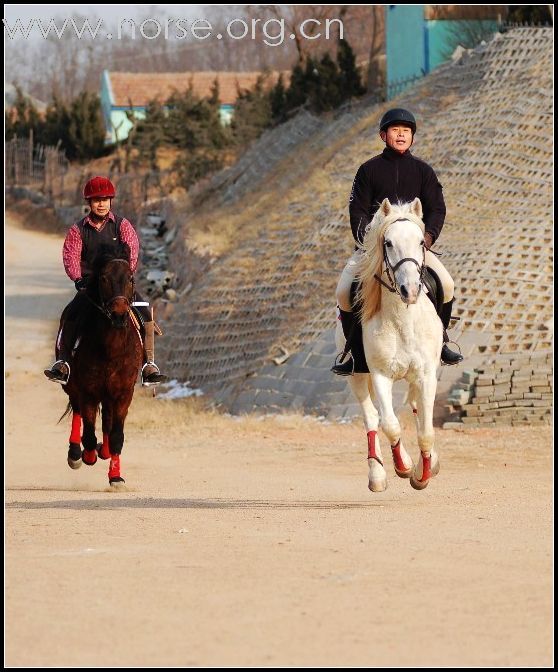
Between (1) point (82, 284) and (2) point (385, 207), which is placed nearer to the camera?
(2) point (385, 207)

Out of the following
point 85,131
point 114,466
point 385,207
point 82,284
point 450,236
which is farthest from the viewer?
point 85,131

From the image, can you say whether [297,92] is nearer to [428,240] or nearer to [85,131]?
[85,131]

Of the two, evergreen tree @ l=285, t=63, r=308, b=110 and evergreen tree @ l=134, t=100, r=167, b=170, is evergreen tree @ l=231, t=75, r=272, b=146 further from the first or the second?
evergreen tree @ l=134, t=100, r=167, b=170

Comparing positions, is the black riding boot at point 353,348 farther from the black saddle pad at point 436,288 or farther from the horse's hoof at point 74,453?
the horse's hoof at point 74,453

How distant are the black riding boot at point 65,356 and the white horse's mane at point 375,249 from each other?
3.42m

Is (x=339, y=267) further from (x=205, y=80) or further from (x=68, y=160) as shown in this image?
(x=205, y=80)

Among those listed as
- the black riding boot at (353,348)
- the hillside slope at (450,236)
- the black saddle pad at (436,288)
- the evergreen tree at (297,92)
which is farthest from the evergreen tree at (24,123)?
the black saddle pad at (436,288)

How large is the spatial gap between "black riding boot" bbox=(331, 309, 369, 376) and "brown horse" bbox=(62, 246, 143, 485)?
7.37ft

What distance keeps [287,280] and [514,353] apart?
7.74 meters

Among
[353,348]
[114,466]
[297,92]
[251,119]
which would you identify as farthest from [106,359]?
[251,119]

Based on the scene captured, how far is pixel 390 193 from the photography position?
11.9 metres

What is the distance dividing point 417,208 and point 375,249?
47 centimetres

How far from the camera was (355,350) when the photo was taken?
38.6ft

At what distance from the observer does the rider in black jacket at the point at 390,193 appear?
11.7 meters
